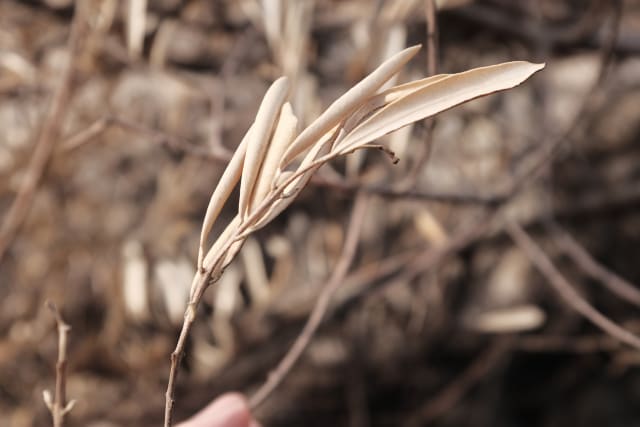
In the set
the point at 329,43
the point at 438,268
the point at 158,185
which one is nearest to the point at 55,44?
the point at 158,185

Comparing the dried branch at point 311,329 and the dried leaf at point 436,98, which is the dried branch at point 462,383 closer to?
the dried branch at point 311,329

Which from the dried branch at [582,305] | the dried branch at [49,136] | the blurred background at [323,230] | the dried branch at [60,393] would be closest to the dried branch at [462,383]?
the blurred background at [323,230]

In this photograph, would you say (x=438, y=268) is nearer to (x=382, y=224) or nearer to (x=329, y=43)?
(x=382, y=224)

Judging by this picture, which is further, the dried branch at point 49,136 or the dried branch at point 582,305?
the dried branch at point 49,136

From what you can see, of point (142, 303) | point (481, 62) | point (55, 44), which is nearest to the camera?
point (142, 303)

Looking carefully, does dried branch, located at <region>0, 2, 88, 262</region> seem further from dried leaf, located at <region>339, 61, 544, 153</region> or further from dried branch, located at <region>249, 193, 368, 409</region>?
dried leaf, located at <region>339, 61, 544, 153</region>

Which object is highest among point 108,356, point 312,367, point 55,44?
point 55,44

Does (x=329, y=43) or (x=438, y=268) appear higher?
(x=329, y=43)

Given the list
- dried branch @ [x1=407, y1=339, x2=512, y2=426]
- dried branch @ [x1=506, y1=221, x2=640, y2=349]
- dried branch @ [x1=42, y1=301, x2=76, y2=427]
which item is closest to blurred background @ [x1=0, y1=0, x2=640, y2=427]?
dried branch @ [x1=407, y1=339, x2=512, y2=426]
